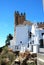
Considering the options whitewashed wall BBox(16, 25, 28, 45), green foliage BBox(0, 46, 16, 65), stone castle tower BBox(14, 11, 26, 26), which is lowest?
green foliage BBox(0, 46, 16, 65)

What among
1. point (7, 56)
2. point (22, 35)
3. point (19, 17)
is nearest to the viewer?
point (7, 56)

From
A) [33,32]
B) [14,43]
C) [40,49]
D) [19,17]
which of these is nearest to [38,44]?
[40,49]

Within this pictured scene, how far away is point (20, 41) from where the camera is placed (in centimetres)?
3228

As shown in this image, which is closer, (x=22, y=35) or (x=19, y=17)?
(x=22, y=35)

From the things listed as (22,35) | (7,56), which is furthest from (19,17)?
(7,56)

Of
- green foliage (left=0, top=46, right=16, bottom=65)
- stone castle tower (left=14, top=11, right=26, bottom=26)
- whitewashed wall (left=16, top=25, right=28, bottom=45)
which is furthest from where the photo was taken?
stone castle tower (left=14, top=11, right=26, bottom=26)

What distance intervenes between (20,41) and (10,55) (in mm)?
4739

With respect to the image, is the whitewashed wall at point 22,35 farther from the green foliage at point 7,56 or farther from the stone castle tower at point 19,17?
the stone castle tower at point 19,17

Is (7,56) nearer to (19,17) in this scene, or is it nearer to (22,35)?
(22,35)

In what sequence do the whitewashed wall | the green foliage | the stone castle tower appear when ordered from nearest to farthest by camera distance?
1. the green foliage
2. the whitewashed wall
3. the stone castle tower

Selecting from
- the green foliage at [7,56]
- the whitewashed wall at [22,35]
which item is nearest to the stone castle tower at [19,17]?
the whitewashed wall at [22,35]

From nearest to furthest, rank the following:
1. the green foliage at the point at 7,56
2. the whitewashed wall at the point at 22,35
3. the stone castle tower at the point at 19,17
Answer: the green foliage at the point at 7,56 → the whitewashed wall at the point at 22,35 → the stone castle tower at the point at 19,17

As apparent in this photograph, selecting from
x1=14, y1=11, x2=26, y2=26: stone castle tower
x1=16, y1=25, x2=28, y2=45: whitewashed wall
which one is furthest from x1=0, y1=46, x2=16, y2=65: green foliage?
x1=14, y1=11, x2=26, y2=26: stone castle tower

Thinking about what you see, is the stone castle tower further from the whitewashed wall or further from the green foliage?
the green foliage
